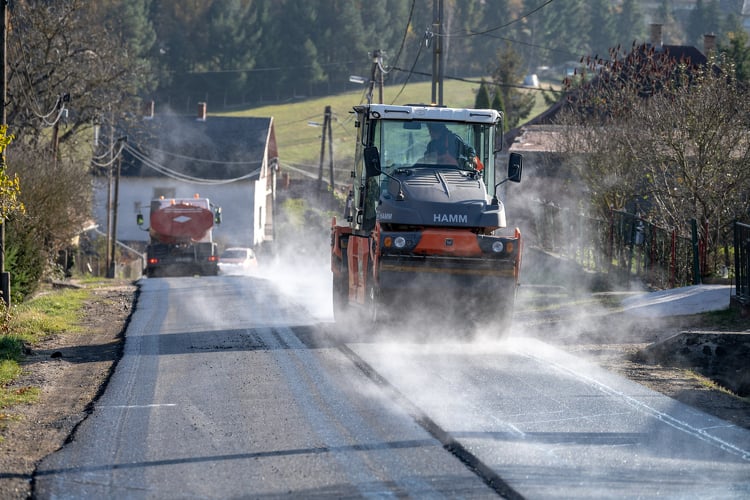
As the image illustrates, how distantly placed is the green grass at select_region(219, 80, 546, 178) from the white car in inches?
1342

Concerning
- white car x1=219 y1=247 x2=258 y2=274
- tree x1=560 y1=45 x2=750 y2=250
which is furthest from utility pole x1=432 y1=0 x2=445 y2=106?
white car x1=219 y1=247 x2=258 y2=274

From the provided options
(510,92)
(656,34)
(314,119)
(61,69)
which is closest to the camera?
(61,69)

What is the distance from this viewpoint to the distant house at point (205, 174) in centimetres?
6191

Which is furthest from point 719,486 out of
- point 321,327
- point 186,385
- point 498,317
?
point 321,327

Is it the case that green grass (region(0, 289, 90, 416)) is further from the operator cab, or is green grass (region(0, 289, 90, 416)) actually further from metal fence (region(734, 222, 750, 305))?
metal fence (region(734, 222, 750, 305))

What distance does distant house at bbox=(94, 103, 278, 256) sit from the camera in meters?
61.9

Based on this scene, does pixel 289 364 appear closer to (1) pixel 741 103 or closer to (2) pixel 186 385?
(2) pixel 186 385

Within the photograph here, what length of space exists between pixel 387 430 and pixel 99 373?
16.6 ft

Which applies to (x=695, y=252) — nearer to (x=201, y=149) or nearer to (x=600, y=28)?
(x=201, y=149)

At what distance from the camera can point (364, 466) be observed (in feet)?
24.2

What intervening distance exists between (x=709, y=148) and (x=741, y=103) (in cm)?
119

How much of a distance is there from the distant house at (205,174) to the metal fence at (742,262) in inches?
1845

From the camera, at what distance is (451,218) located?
1361cm

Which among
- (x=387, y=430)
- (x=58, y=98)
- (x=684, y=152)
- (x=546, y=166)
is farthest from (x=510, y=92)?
(x=387, y=430)
